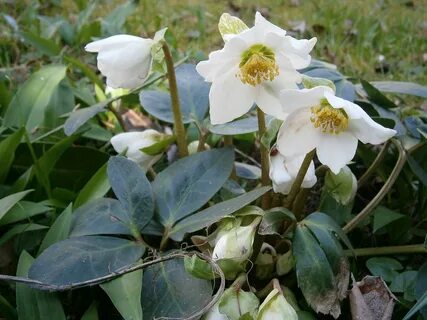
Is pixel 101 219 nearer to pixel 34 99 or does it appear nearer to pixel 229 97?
pixel 229 97

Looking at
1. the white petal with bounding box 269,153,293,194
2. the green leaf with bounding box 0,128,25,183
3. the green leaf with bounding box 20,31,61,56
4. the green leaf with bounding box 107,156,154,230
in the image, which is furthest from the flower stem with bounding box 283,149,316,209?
the green leaf with bounding box 20,31,61,56

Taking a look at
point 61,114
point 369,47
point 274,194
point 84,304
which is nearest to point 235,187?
point 274,194

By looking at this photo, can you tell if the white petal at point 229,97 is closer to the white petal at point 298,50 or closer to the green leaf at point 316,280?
the white petal at point 298,50

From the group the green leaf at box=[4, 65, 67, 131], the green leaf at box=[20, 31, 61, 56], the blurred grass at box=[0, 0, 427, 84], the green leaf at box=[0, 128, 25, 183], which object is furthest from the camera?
the blurred grass at box=[0, 0, 427, 84]

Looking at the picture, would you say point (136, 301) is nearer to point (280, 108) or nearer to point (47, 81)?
point (280, 108)

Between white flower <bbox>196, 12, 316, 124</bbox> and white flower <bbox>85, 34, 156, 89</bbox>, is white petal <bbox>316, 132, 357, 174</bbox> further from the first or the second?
white flower <bbox>85, 34, 156, 89</bbox>

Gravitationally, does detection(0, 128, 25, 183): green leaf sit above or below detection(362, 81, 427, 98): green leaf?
below

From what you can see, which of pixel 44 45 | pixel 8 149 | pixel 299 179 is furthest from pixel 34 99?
pixel 299 179
